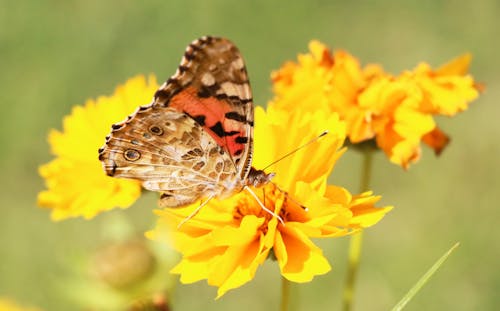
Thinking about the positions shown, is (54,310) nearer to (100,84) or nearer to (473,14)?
(100,84)

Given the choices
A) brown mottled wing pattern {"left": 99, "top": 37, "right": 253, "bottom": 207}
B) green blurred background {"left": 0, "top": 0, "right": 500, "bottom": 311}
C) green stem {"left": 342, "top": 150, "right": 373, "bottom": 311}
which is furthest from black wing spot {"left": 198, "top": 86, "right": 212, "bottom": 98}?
green blurred background {"left": 0, "top": 0, "right": 500, "bottom": 311}

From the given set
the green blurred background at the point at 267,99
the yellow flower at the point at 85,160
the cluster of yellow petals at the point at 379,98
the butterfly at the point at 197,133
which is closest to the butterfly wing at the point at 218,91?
the butterfly at the point at 197,133

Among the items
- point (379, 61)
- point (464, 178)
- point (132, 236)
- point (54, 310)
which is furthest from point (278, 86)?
point (379, 61)

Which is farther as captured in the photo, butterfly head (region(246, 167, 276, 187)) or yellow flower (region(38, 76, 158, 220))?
yellow flower (region(38, 76, 158, 220))

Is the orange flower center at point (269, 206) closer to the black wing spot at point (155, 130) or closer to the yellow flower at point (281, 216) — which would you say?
the yellow flower at point (281, 216)

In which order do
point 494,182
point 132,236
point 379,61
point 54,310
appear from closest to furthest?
point 132,236 → point 54,310 → point 494,182 → point 379,61

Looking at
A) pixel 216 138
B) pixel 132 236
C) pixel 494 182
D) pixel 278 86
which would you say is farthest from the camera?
pixel 494 182

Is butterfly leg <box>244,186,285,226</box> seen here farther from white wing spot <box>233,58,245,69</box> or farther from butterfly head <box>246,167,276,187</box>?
white wing spot <box>233,58,245,69</box>
